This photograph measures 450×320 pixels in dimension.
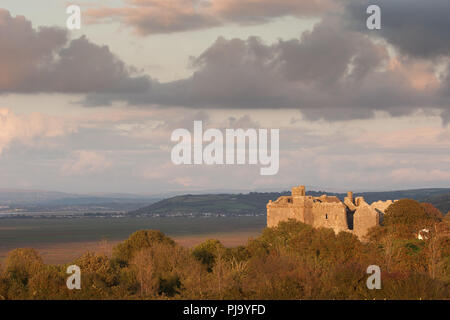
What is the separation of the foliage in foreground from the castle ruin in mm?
2015

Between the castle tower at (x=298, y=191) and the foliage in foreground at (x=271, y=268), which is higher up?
the castle tower at (x=298, y=191)

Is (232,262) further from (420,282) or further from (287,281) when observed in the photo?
(420,282)

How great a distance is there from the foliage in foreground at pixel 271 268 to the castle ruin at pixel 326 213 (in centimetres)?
202

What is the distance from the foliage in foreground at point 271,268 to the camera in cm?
4594

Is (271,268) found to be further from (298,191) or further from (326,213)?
(298,191)

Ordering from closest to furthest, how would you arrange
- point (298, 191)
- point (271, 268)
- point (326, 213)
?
point (271, 268), point (326, 213), point (298, 191)

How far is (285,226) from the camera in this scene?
84688mm

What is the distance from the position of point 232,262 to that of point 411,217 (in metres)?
30.0

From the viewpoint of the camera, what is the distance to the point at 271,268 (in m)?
60.2

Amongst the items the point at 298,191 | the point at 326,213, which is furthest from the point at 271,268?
the point at 298,191

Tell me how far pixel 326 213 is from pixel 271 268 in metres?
26.1

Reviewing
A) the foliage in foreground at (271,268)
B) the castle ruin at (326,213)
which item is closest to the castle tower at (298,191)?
the castle ruin at (326,213)

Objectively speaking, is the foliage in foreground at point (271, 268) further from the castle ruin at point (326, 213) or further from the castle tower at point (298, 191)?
the castle tower at point (298, 191)
